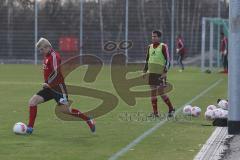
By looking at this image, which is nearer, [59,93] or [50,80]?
[50,80]

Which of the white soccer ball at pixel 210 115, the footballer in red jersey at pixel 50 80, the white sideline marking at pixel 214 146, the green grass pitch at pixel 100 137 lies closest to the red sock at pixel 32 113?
the footballer in red jersey at pixel 50 80

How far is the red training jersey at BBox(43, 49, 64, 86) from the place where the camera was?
38.4ft

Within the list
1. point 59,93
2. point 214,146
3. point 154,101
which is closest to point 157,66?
point 154,101

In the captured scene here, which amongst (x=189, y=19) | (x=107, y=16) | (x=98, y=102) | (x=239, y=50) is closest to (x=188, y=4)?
(x=189, y=19)

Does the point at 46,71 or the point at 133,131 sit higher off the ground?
the point at 46,71

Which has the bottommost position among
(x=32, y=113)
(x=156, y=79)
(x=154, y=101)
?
(x=154, y=101)

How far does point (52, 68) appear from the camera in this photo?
11.7m

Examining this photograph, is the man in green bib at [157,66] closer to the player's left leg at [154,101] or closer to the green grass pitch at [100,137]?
the player's left leg at [154,101]

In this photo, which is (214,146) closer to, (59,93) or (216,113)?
(59,93)

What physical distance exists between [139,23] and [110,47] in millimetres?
3784

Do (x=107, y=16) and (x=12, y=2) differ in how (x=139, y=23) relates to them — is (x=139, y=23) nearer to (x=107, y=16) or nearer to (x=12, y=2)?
(x=107, y=16)

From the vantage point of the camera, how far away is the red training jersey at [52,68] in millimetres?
11711

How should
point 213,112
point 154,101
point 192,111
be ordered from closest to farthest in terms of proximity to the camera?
1. point 213,112
2. point 154,101
3. point 192,111

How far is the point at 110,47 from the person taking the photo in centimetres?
5019
